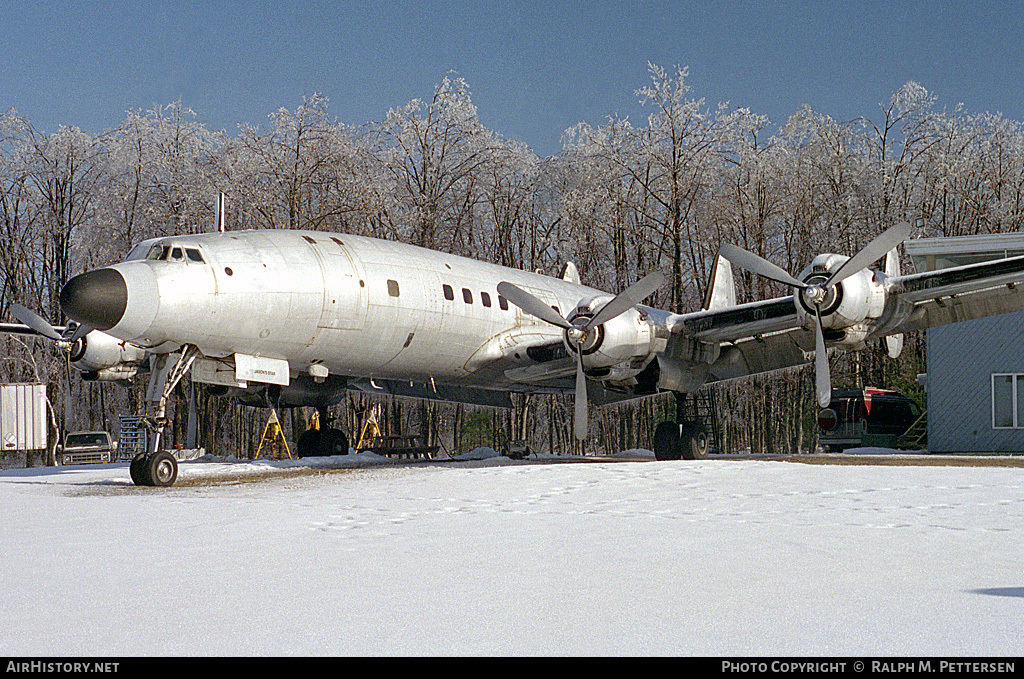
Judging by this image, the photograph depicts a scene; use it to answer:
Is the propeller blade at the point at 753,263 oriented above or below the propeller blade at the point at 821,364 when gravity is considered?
above

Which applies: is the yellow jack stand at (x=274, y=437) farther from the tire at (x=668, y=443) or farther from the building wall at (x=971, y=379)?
the building wall at (x=971, y=379)

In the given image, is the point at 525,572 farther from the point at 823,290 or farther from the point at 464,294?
the point at 464,294

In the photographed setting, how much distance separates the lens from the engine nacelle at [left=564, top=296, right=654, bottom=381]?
1717cm

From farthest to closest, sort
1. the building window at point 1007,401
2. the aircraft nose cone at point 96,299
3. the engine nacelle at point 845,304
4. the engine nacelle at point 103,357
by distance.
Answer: the building window at point 1007,401 < the engine nacelle at point 103,357 < the engine nacelle at point 845,304 < the aircraft nose cone at point 96,299

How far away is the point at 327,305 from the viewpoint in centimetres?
1534

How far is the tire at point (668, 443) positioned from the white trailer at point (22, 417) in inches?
655

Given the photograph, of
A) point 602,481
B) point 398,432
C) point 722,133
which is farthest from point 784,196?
point 602,481

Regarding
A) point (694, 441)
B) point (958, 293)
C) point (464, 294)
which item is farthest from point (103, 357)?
point (958, 293)

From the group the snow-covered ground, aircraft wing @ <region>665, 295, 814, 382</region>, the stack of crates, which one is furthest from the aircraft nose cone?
the stack of crates

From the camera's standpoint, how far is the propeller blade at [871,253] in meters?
15.0

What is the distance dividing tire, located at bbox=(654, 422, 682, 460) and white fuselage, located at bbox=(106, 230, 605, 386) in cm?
311

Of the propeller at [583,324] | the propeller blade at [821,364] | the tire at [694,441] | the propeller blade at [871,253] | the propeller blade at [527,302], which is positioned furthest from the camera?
the tire at [694,441]

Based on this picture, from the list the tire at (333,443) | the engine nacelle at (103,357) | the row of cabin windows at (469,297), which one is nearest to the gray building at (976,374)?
the row of cabin windows at (469,297)

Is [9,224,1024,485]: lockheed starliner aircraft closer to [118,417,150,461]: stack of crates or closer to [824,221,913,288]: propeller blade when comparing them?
[824,221,913,288]: propeller blade
